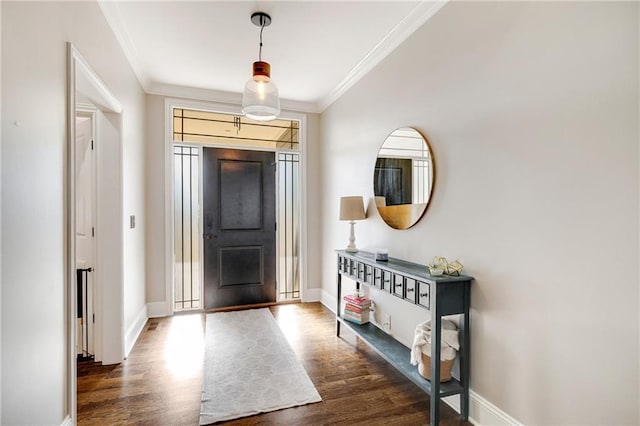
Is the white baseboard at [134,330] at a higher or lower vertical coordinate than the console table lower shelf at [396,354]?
lower

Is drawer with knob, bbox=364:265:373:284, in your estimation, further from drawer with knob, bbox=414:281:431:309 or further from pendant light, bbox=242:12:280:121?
pendant light, bbox=242:12:280:121

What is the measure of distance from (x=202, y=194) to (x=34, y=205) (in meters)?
2.66

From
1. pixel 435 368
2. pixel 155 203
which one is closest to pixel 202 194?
pixel 155 203

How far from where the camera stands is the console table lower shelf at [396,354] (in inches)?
74.8

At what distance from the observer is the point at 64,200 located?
5.39 ft

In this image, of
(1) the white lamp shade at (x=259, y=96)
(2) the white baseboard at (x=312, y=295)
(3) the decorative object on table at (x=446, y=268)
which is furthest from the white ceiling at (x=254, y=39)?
(2) the white baseboard at (x=312, y=295)

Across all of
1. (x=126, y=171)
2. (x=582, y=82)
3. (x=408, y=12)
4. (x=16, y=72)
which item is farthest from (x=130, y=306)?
(x=582, y=82)

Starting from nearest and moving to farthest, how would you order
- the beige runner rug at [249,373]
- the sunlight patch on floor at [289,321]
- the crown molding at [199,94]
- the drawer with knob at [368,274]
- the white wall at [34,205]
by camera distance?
the white wall at [34,205], the beige runner rug at [249,373], the drawer with knob at [368,274], the sunlight patch on floor at [289,321], the crown molding at [199,94]

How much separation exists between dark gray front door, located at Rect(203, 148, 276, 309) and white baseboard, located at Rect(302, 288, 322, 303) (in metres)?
0.44

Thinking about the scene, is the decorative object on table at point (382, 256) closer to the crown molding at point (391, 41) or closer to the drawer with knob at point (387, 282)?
the drawer with knob at point (387, 282)

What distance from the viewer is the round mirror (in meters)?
2.34

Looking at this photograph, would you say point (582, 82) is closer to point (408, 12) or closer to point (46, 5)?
point (408, 12)

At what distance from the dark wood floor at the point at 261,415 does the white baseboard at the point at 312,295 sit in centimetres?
108

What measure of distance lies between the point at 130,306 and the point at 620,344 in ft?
11.4
